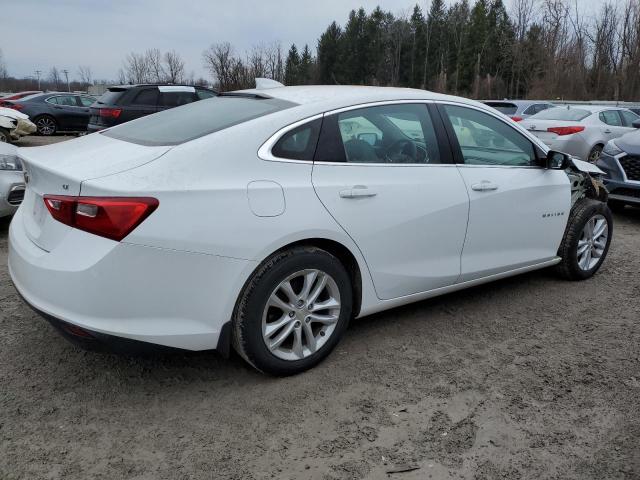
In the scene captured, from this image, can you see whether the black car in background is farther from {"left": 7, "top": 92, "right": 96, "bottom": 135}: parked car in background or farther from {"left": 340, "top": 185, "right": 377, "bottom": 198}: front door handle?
{"left": 340, "top": 185, "right": 377, "bottom": 198}: front door handle

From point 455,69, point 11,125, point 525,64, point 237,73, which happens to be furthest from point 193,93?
point 455,69

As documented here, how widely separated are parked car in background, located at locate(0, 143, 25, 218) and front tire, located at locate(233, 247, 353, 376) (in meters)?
3.86

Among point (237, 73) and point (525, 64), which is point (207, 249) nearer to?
point (237, 73)

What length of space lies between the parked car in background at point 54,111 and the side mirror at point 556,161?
18.0 metres

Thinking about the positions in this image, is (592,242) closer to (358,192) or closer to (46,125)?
(358,192)

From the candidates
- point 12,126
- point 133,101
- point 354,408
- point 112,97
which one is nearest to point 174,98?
point 133,101

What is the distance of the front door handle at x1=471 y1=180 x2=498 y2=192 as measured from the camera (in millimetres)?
3588

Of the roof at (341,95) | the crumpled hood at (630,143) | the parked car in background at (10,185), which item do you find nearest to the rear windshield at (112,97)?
the parked car in background at (10,185)

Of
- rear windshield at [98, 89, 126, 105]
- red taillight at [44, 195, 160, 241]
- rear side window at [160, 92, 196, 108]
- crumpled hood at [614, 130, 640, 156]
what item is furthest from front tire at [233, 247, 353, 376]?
rear windshield at [98, 89, 126, 105]

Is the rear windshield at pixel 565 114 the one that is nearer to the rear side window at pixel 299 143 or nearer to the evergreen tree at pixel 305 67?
the rear side window at pixel 299 143

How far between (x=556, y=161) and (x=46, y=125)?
18.3 metres

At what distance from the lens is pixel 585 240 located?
4668 millimetres

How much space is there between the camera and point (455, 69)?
6006 cm

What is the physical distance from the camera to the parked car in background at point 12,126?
14.4 meters
